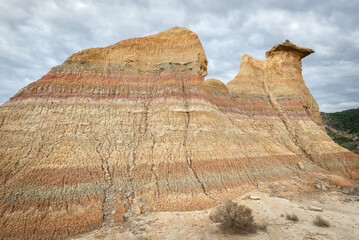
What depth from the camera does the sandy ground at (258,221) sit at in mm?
9672

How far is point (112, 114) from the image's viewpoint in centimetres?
1795

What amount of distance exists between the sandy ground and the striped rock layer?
3.46ft

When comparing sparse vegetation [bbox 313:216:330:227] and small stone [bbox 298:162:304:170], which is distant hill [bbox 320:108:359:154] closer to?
small stone [bbox 298:162:304:170]

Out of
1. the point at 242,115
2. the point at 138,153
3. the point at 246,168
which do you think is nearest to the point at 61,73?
the point at 138,153

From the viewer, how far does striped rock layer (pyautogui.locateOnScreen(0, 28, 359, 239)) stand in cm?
1191

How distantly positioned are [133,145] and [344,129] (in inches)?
2902

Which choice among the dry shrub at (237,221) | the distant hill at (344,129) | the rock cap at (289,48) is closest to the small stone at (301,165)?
the dry shrub at (237,221)

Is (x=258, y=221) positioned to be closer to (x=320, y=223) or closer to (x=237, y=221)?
(x=237, y=221)

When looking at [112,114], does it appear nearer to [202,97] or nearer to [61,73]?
[61,73]

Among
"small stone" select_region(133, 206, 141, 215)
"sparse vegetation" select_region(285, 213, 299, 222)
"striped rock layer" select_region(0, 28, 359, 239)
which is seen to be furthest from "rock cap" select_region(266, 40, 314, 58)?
"small stone" select_region(133, 206, 141, 215)

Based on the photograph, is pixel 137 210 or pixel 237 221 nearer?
pixel 237 221

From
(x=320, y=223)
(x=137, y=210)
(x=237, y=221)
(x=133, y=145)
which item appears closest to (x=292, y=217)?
(x=320, y=223)

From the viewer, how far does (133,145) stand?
16.7m

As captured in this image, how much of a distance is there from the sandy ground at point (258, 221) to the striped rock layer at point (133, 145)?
105 centimetres
